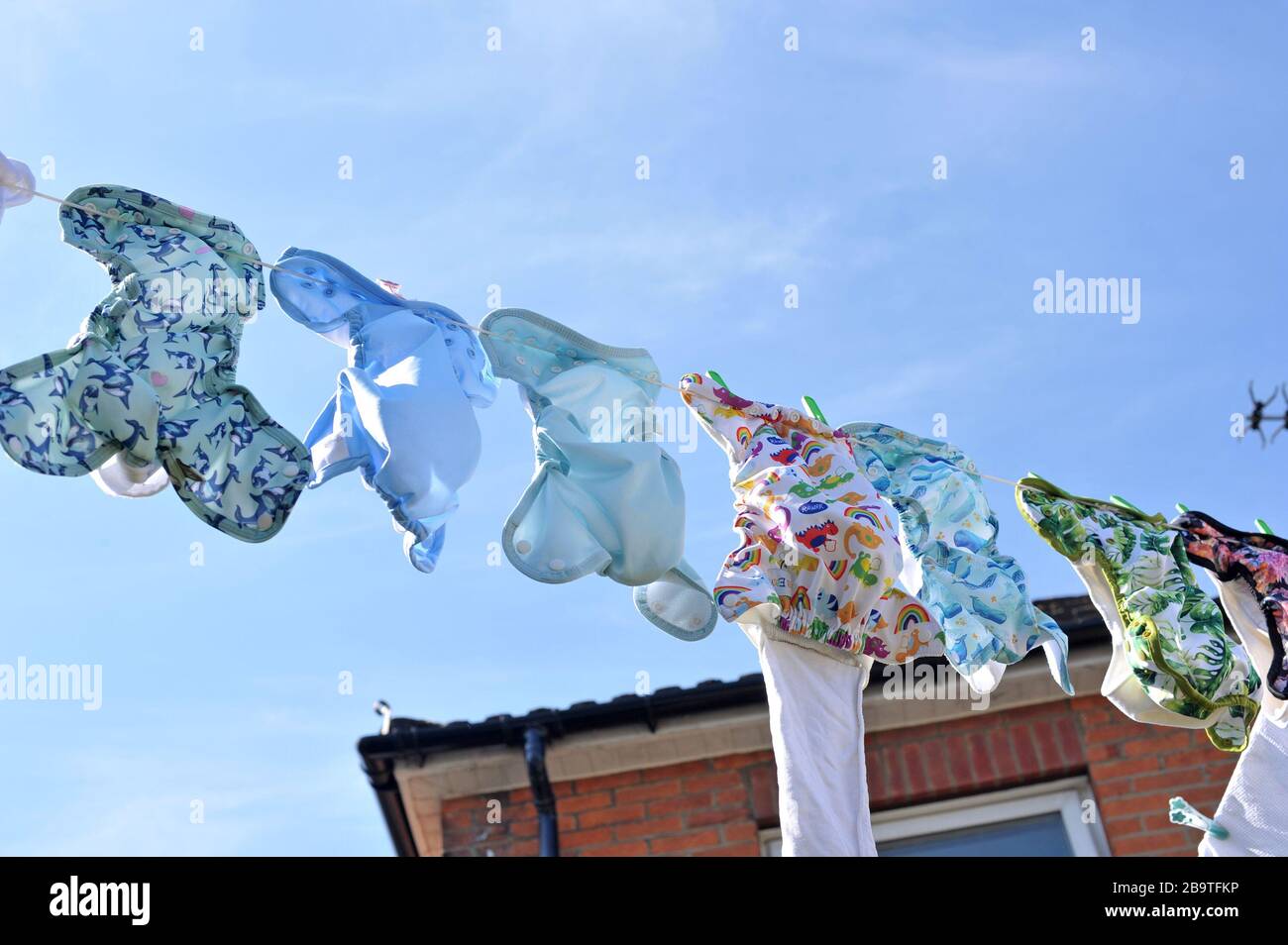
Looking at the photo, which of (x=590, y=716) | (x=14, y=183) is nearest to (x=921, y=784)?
(x=590, y=716)

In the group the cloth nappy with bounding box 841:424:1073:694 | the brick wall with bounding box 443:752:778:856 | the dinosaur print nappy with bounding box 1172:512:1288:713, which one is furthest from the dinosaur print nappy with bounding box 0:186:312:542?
the brick wall with bounding box 443:752:778:856

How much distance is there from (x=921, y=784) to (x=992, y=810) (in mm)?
252

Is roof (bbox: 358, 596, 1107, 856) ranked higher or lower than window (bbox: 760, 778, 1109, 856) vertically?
higher

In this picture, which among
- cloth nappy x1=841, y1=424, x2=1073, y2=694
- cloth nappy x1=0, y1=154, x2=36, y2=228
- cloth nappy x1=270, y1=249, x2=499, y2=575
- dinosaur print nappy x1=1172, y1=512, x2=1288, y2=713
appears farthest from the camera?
dinosaur print nappy x1=1172, y1=512, x2=1288, y2=713

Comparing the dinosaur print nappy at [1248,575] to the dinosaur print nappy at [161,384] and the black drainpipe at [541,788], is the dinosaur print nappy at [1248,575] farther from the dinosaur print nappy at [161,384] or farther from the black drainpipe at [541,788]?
the black drainpipe at [541,788]

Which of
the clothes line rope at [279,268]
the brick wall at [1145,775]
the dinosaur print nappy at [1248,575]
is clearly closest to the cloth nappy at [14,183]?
the clothes line rope at [279,268]

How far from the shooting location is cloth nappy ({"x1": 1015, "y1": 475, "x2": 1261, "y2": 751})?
11.0 feet

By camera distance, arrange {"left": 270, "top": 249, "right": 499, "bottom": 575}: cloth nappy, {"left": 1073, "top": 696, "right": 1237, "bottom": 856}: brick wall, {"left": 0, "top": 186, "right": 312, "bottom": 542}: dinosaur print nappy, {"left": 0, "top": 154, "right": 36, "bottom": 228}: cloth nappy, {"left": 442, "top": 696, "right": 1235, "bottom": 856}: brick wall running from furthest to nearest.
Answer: {"left": 442, "top": 696, "right": 1235, "bottom": 856}: brick wall, {"left": 1073, "top": 696, "right": 1237, "bottom": 856}: brick wall, {"left": 270, "top": 249, "right": 499, "bottom": 575}: cloth nappy, {"left": 0, "top": 154, "right": 36, "bottom": 228}: cloth nappy, {"left": 0, "top": 186, "right": 312, "bottom": 542}: dinosaur print nappy

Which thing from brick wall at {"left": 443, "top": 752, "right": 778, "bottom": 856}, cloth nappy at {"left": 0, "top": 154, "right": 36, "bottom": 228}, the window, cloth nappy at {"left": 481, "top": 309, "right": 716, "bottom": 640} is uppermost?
cloth nappy at {"left": 0, "top": 154, "right": 36, "bottom": 228}

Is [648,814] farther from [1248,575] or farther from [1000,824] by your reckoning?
[1248,575]

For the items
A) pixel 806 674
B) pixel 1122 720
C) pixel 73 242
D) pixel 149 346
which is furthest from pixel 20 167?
pixel 1122 720

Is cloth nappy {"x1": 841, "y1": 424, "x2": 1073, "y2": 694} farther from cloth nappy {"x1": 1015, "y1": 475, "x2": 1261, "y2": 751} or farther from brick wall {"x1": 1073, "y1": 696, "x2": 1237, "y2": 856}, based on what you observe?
brick wall {"x1": 1073, "y1": 696, "x2": 1237, "y2": 856}

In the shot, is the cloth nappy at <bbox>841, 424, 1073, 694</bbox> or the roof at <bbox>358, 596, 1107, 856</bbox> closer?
the cloth nappy at <bbox>841, 424, 1073, 694</bbox>

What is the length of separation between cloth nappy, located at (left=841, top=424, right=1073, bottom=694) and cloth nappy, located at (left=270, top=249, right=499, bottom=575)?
0.90 metres
